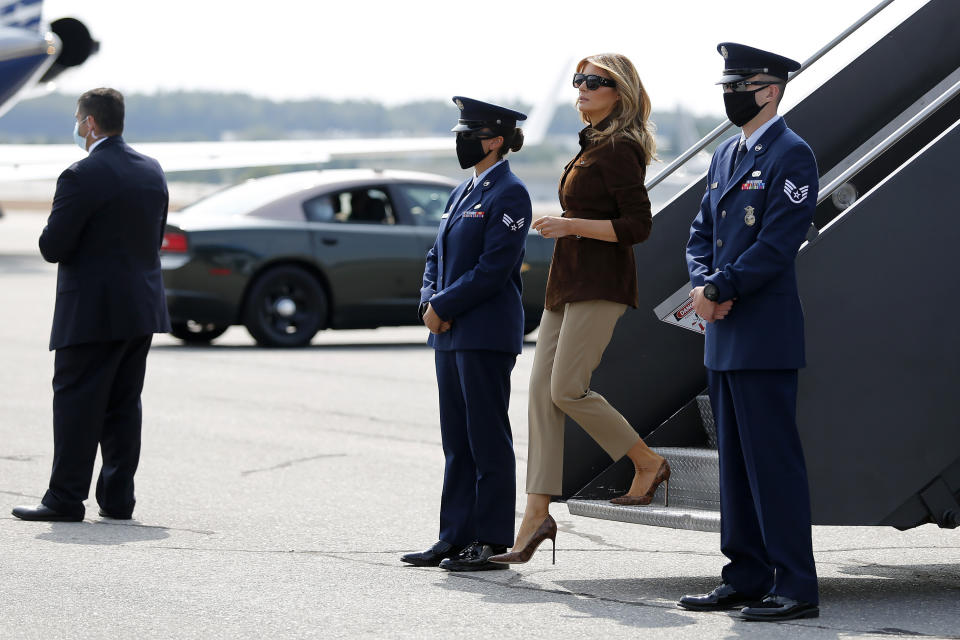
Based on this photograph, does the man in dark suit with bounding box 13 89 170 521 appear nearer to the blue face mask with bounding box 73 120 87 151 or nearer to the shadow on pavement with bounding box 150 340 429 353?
the blue face mask with bounding box 73 120 87 151

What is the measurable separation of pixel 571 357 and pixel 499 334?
354 millimetres

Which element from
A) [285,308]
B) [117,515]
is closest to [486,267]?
[117,515]

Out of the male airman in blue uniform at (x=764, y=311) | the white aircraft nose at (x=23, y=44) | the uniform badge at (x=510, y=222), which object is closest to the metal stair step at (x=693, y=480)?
the male airman in blue uniform at (x=764, y=311)

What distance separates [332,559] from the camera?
6.18 m

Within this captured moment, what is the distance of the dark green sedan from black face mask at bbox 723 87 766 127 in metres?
9.93

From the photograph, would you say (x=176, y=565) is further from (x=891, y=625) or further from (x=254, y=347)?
(x=254, y=347)

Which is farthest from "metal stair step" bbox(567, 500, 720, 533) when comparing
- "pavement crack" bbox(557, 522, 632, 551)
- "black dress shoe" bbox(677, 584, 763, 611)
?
"pavement crack" bbox(557, 522, 632, 551)

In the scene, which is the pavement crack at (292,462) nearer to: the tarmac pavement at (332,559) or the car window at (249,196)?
the tarmac pavement at (332,559)

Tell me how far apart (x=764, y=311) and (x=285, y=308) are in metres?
10.5

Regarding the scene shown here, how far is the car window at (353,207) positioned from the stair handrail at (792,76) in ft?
29.4

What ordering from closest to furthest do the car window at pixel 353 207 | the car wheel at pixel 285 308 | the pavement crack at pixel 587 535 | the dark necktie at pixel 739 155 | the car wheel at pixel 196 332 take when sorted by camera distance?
the dark necktie at pixel 739 155 → the pavement crack at pixel 587 535 → the car wheel at pixel 285 308 → the car window at pixel 353 207 → the car wheel at pixel 196 332

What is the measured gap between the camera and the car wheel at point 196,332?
51.3 feet

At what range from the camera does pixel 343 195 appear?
15195 mm

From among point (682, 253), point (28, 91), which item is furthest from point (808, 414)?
point (28, 91)
